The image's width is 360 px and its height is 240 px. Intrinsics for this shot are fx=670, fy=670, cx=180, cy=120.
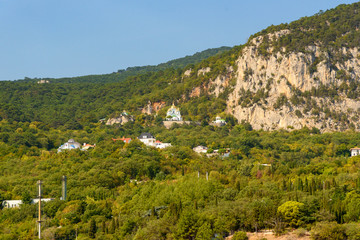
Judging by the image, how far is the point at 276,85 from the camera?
116312 mm

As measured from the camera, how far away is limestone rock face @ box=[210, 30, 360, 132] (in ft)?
367

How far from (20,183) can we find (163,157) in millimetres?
19534

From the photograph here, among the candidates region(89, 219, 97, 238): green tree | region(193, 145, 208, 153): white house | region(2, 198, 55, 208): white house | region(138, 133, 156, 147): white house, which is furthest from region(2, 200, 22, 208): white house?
region(138, 133, 156, 147): white house

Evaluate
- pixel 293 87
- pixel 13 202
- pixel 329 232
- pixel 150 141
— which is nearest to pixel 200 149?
pixel 150 141

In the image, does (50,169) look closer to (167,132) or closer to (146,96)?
(167,132)

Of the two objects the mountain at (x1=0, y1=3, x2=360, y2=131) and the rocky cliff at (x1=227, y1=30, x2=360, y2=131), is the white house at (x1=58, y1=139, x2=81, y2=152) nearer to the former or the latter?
the mountain at (x1=0, y1=3, x2=360, y2=131)

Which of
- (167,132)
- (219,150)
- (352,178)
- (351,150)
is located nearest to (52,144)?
(167,132)

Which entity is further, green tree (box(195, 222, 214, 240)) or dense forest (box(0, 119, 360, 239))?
dense forest (box(0, 119, 360, 239))

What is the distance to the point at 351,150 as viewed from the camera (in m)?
95.9

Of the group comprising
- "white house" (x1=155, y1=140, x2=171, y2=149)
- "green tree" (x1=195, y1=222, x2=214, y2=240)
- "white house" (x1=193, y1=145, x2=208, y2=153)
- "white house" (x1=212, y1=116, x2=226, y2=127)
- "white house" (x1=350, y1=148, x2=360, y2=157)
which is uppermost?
"white house" (x1=212, y1=116, x2=226, y2=127)

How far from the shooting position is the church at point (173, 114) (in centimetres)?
12162

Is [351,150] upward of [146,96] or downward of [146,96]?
downward

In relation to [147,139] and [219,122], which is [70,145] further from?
[219,122]

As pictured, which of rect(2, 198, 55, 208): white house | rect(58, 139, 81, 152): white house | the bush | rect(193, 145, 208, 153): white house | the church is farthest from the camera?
the church
